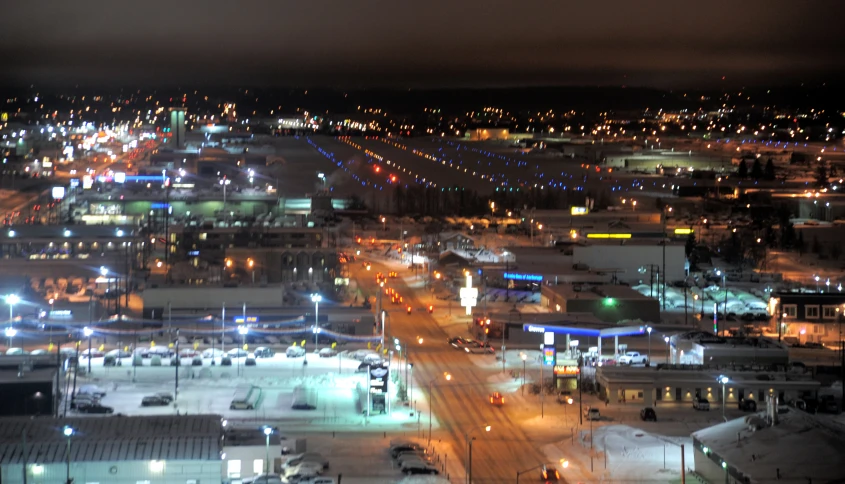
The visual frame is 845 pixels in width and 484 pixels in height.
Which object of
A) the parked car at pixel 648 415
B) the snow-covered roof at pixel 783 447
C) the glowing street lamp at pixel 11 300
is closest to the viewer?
the snow-covered roof at pixel 783 447

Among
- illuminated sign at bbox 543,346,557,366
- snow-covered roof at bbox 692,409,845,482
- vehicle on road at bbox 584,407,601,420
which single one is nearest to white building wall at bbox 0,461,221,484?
snow-covered roof at bbox 692,409,845,482

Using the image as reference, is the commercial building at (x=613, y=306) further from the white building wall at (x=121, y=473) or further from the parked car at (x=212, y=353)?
the white building wall at (x=121, y=473)

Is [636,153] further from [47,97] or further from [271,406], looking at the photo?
[47,97]

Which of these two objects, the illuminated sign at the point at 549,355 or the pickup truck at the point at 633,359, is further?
the pickup truck at the point at 633,359

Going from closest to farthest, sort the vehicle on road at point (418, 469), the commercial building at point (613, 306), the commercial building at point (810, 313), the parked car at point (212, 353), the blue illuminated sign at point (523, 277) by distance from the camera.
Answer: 1. the vehicle on road at point (418, 469)
2. the parked car at point (212, 353)
3. the commercial building at point (810, 313)
4. the commercial building at point (613, 306)
5. the blue illuminated sign at point (523, 277)

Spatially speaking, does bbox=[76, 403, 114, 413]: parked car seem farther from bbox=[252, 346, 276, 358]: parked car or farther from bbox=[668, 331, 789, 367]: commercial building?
bbox=[668, 331, 789, 367]: commercial building

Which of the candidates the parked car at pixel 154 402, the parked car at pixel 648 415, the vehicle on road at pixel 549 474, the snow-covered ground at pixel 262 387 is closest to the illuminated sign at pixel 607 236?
the snow-covered ground at pixel 262 387
